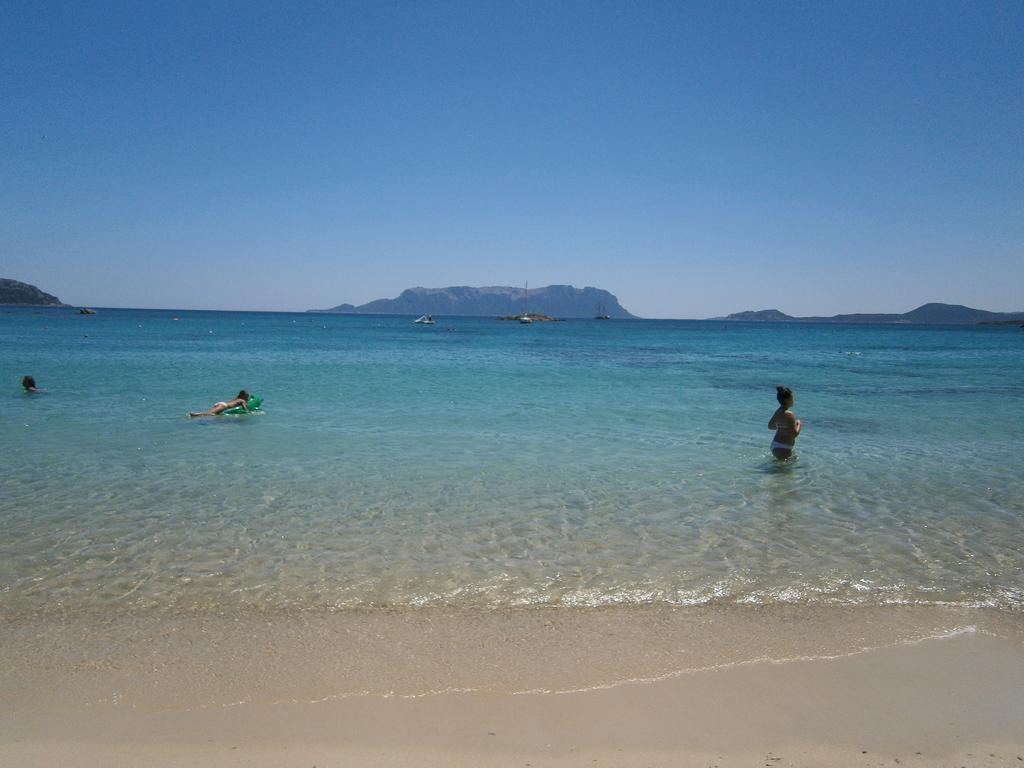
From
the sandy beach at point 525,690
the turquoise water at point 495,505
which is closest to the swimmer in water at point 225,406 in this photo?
the turquoise water at point 495,505

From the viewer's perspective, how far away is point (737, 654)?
4.79 metres

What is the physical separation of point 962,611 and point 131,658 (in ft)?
21.7

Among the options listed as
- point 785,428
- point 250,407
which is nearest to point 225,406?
point 250,407

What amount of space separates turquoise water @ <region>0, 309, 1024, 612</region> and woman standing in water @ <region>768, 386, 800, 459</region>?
1.11 feet

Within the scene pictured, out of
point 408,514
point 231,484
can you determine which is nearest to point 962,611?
point 408,514

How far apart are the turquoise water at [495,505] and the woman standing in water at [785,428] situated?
0.34 m

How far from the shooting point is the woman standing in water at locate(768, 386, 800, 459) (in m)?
11.2

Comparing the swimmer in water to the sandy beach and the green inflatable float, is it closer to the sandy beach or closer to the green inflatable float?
the green inflatable float

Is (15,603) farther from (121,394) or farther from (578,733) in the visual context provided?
(121,394)

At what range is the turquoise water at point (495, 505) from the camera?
19.7 ft

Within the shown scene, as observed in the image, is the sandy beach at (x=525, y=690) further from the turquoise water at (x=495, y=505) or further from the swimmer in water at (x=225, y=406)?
the swimmer in water at (x=225, y=406)

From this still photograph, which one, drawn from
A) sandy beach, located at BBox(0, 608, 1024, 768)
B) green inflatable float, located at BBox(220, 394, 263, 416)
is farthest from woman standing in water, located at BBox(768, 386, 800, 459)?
green inflatable float, located at BBox(220, 394, 263, 416)

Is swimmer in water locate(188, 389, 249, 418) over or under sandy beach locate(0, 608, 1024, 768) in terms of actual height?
over

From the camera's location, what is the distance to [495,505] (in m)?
8.45
